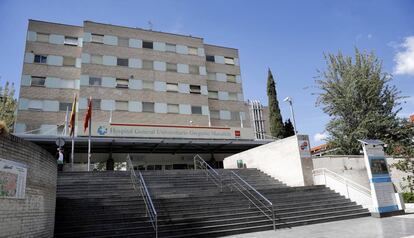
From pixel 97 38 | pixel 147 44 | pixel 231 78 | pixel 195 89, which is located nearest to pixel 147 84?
pixel 147 44

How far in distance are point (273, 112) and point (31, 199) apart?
27.7 meters

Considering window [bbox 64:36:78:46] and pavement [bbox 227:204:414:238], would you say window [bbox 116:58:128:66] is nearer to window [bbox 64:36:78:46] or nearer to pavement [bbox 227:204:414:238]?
window [bbox 64:36:78:46]

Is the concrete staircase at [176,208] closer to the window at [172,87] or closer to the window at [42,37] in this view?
the window at [172,87]

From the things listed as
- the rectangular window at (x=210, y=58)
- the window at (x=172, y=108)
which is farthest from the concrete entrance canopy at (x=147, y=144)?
the rectangular window at (x=210, y=58)

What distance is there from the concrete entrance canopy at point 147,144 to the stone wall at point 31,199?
42.2 ft

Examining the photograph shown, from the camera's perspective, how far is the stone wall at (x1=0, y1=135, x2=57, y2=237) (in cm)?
683

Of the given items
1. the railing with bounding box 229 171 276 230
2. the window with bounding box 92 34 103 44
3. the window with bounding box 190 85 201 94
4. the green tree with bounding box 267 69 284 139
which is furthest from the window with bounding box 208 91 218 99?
the railing with bounding box 229 171 276 230

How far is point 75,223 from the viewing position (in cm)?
995

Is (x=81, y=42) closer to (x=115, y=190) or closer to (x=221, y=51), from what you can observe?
(x=221, y=51)

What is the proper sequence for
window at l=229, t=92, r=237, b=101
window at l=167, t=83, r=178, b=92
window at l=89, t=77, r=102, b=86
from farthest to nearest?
window at l=229, t=92, r=237, b=101 < window at l=167, t=83, r=178, b=92 < window at l=89, t=77, r=102, b=86

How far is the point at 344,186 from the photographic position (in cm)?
1481

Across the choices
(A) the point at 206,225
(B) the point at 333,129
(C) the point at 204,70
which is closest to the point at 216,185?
(A) the point at 206,225

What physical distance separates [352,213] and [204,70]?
78.2 feet

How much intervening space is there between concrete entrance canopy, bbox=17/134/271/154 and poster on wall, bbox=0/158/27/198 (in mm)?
14741
